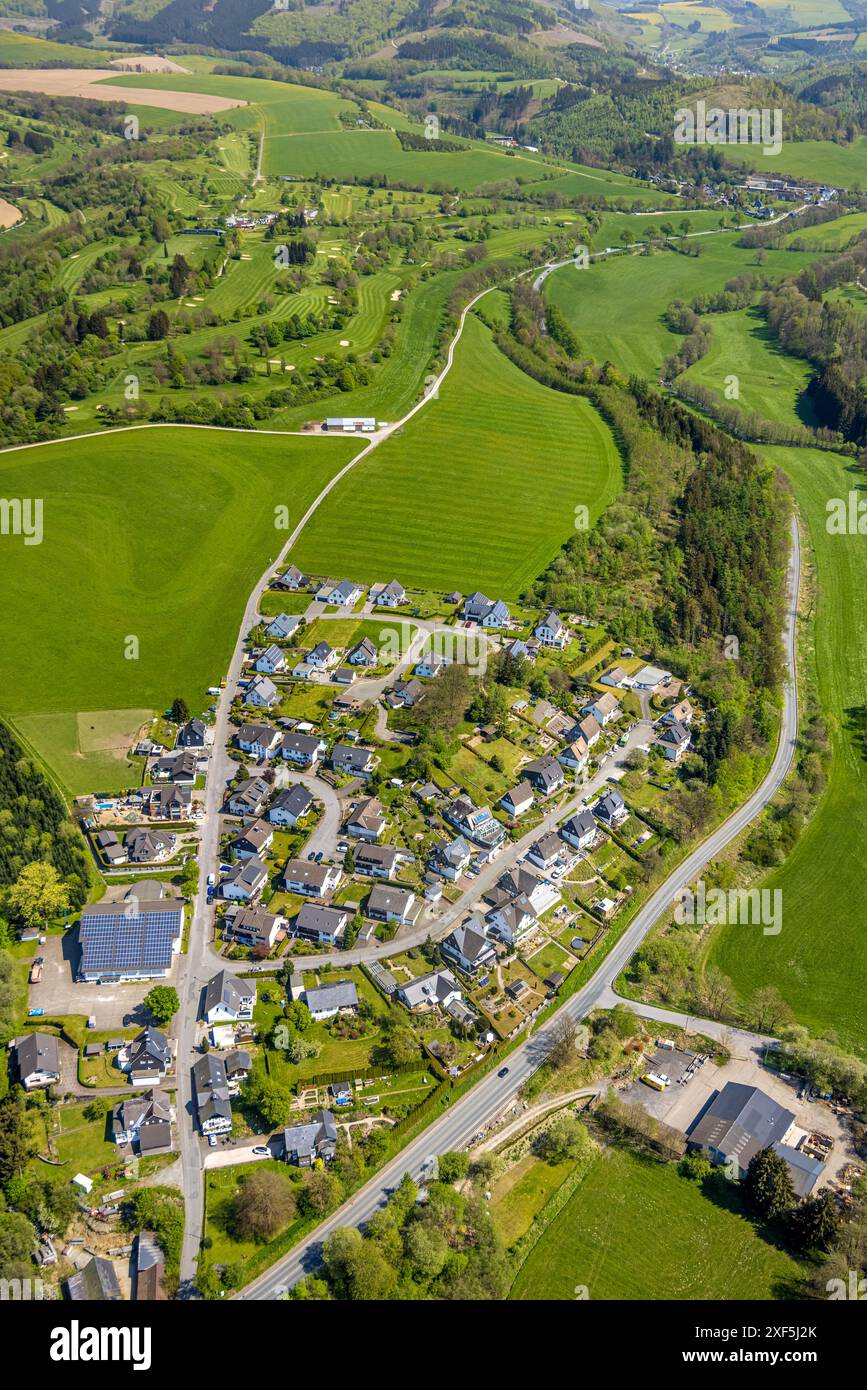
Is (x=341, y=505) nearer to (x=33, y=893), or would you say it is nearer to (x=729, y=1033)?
(x=33, y=893)

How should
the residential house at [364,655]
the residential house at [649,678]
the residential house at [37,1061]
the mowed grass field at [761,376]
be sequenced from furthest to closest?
the mowed grass field at [761,376]
the residential house at [364,655]
the residential house at [649,678]
the residential house at [37,1061]

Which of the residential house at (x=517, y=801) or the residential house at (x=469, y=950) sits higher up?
the residential house at (x=517, y=801)

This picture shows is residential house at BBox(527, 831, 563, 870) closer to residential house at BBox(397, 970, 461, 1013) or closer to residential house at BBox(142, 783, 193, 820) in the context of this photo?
residential house at BBox(397, 970, 461, 1013)

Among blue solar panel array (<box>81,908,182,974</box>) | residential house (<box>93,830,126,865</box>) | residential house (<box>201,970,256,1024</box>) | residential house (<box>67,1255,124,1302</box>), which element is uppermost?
residential house (<box>93,830,126,865</box>)

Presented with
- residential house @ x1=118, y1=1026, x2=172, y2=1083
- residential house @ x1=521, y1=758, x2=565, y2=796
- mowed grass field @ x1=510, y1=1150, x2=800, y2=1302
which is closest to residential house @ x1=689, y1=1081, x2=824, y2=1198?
mowed grass field @ x1=510, y1=1150, x2=800, y2=1302

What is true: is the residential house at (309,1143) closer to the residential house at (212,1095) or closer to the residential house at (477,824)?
the residential house at (212,1095)

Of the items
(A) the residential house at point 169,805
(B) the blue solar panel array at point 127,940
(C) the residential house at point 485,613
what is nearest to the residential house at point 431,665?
(C) the residential house at point 485,613
